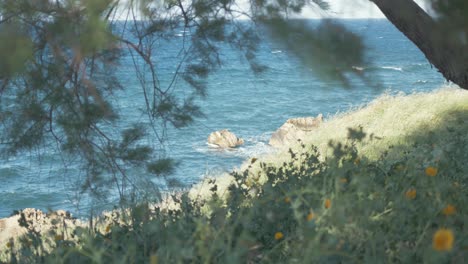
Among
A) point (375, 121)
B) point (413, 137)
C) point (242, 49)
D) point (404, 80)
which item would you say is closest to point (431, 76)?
point (404, 80)

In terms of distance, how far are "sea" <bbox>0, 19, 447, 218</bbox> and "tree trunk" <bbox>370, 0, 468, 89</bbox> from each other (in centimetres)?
9

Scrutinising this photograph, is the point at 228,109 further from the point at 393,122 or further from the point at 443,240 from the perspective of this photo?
the point at 443,240

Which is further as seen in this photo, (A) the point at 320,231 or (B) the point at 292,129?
(B) the point at 292,129

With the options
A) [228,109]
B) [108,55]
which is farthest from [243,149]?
[108,55]

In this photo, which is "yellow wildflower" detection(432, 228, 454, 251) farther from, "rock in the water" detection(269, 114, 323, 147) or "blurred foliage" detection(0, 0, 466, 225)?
"rock in the water" detection(269, 114, 323, 147)

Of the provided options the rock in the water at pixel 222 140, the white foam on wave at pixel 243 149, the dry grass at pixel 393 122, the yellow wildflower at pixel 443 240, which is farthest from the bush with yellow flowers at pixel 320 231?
the rock in the water at pixel 222 140

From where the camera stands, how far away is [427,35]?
2816 millimetres

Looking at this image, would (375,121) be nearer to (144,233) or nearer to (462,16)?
(462,16)

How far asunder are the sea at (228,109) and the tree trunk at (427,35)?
90mm

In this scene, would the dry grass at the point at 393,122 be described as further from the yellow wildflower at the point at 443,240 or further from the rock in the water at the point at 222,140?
the yellow wildflower at the point at 443,240

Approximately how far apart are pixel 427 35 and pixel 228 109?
1864 cm

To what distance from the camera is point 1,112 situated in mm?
2916

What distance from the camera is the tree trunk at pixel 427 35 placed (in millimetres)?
2773

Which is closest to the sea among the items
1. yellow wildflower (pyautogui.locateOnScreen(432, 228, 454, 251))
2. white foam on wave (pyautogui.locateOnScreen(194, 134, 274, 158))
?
white foam on wave (pyautogui.locateOnScreen(194, 134, 274, 158))
